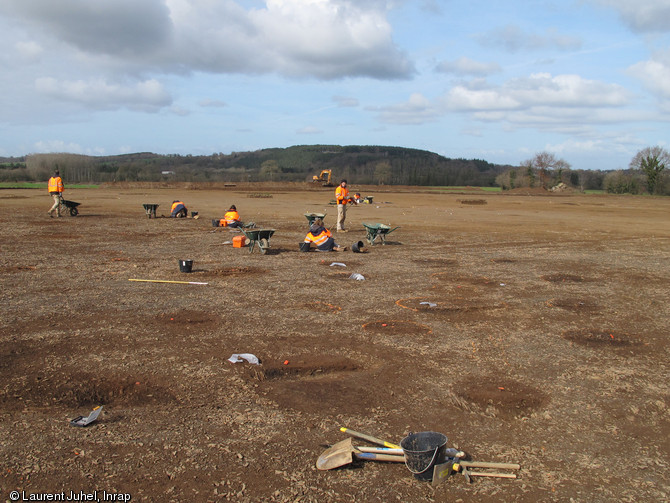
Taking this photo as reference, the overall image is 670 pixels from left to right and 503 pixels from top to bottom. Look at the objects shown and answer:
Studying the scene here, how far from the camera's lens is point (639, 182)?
267 ft

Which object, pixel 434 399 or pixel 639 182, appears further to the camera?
pixel 639 182

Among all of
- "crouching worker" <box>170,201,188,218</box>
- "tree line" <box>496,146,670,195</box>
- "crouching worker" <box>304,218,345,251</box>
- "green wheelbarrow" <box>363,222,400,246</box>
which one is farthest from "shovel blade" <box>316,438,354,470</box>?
"tree line" <box>496,146,670,195</box>

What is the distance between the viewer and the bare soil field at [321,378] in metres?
3.97

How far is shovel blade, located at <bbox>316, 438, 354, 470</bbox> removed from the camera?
4.05 metres

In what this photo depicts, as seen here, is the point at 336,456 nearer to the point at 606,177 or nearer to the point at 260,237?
the point at 260,237

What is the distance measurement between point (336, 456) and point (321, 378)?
1794 millimetres

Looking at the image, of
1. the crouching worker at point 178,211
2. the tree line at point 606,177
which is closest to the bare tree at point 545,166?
the tree line at point 606,177

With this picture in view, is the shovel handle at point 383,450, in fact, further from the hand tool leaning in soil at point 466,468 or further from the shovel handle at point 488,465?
the shovel handle at point 488,465

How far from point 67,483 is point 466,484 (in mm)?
2924

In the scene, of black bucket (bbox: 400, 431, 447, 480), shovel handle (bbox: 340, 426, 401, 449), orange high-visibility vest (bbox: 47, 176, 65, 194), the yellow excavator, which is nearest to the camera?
black bucket (bbox: 400, 431, 447, 480)

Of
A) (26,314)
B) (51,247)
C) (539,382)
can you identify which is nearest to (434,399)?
(539,382)

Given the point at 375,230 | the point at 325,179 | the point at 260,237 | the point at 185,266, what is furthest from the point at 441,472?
the point at 325,179

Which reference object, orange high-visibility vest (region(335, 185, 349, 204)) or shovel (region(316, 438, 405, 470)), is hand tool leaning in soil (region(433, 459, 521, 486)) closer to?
shovel (region(316, 438, 405, 470))

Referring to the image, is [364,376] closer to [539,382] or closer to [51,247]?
[539,382]
